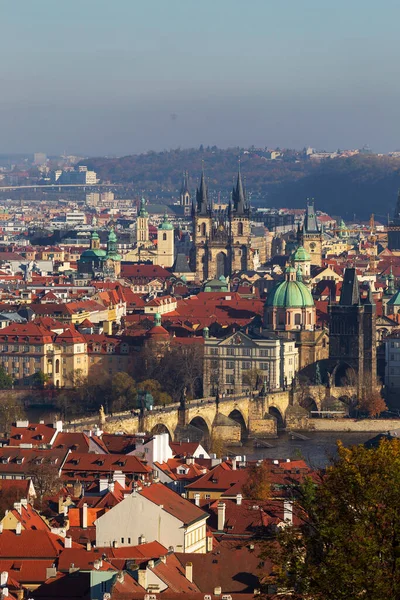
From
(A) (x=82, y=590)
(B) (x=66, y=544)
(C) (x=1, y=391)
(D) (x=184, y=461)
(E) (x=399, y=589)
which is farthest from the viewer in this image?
(C) (x=1, y=391)

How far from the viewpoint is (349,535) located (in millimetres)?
17781

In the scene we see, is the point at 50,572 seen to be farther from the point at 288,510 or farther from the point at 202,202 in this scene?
the point at 202,202

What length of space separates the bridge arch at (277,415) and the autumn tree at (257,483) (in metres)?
25.3

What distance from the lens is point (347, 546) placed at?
17719 millimetres

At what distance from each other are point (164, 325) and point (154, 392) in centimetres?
1558

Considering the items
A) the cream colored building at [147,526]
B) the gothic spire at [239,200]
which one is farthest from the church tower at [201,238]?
the cream colored building at [147,526]

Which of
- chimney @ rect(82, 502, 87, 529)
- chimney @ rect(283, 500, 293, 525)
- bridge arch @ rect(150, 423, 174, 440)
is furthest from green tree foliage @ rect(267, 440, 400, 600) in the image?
bridge arch @ rect(150, 423, 174, 440)

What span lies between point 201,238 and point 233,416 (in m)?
48.8

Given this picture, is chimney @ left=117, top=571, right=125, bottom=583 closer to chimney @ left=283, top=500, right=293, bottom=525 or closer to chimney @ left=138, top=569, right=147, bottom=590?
chimney @ left=138, top=569, right=147, bottom=590

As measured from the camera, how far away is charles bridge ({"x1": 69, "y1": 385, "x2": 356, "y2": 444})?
54.2 metres

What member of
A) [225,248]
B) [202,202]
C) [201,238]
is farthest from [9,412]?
[202,202]

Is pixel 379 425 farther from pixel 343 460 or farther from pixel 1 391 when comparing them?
pixel 343 460

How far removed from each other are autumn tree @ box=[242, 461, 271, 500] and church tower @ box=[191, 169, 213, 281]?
70.8m

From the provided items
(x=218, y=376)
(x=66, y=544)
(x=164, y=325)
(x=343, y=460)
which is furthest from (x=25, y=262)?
(x=343, y=460)
